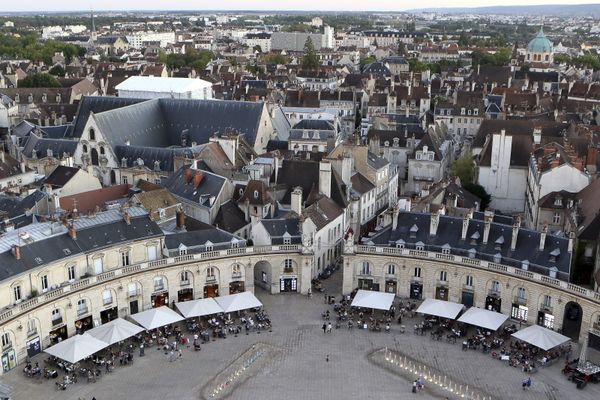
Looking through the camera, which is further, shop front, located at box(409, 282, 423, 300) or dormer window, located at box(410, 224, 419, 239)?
dormer window, located at box(410, 224, 419, 239)

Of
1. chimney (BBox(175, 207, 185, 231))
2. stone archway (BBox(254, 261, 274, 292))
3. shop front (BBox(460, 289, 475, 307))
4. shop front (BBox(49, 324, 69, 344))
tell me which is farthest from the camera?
chimney (BBox(175, 207, 185, 231))

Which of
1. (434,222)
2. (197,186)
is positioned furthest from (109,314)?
(434,222)

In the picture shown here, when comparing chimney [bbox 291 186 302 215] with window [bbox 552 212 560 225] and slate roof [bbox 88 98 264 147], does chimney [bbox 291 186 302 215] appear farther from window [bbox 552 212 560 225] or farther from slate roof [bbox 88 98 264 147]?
slate roof [bbox 88 98 264 147]

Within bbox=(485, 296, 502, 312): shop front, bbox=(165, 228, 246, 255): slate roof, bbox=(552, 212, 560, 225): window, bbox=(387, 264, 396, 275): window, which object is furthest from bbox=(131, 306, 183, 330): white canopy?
bbox=(552, 212, 560, 225): window

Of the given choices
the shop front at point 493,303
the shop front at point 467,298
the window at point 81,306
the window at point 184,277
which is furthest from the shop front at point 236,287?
the shop front at point 493,303

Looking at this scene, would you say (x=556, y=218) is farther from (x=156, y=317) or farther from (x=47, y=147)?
(x=47, y=147)

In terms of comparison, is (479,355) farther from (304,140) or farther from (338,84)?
(338,84)

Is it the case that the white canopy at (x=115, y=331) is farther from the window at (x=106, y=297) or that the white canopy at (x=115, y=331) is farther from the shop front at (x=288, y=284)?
the shop front at (x=288, y=284)
